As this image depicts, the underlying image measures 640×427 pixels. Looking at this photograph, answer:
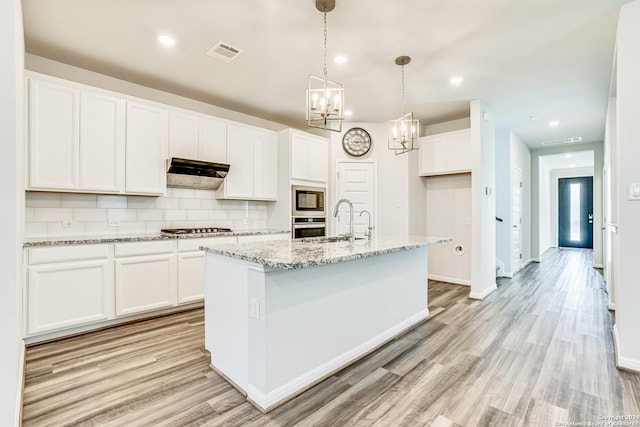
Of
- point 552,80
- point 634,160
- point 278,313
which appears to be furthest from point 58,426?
point 552,80

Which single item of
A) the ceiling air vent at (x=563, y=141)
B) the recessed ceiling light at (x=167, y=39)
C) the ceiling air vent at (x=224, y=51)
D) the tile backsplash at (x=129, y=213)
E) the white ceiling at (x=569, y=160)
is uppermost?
the ceiling air vent at (x=224, y=51)

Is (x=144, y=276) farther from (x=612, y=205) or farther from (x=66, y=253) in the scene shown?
(x=612, y=205)

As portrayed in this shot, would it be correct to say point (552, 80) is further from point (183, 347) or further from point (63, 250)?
point (63, 250)

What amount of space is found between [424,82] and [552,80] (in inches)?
58.3

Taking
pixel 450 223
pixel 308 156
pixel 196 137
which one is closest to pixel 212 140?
pixel 196 137

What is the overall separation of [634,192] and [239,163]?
404cm

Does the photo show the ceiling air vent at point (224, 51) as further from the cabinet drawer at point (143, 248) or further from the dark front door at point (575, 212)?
the dark front door at point (575, 212)

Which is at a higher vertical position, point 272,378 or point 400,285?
point 400,285

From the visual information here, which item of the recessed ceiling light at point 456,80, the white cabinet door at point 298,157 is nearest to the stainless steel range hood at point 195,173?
the white cabinet door at point 298,157

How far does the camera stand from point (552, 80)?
3.59m

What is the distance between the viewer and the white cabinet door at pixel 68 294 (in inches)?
103

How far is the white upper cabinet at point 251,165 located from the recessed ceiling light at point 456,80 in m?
2.56

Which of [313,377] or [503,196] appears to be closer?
[313,377]

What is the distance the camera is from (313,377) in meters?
2.06
